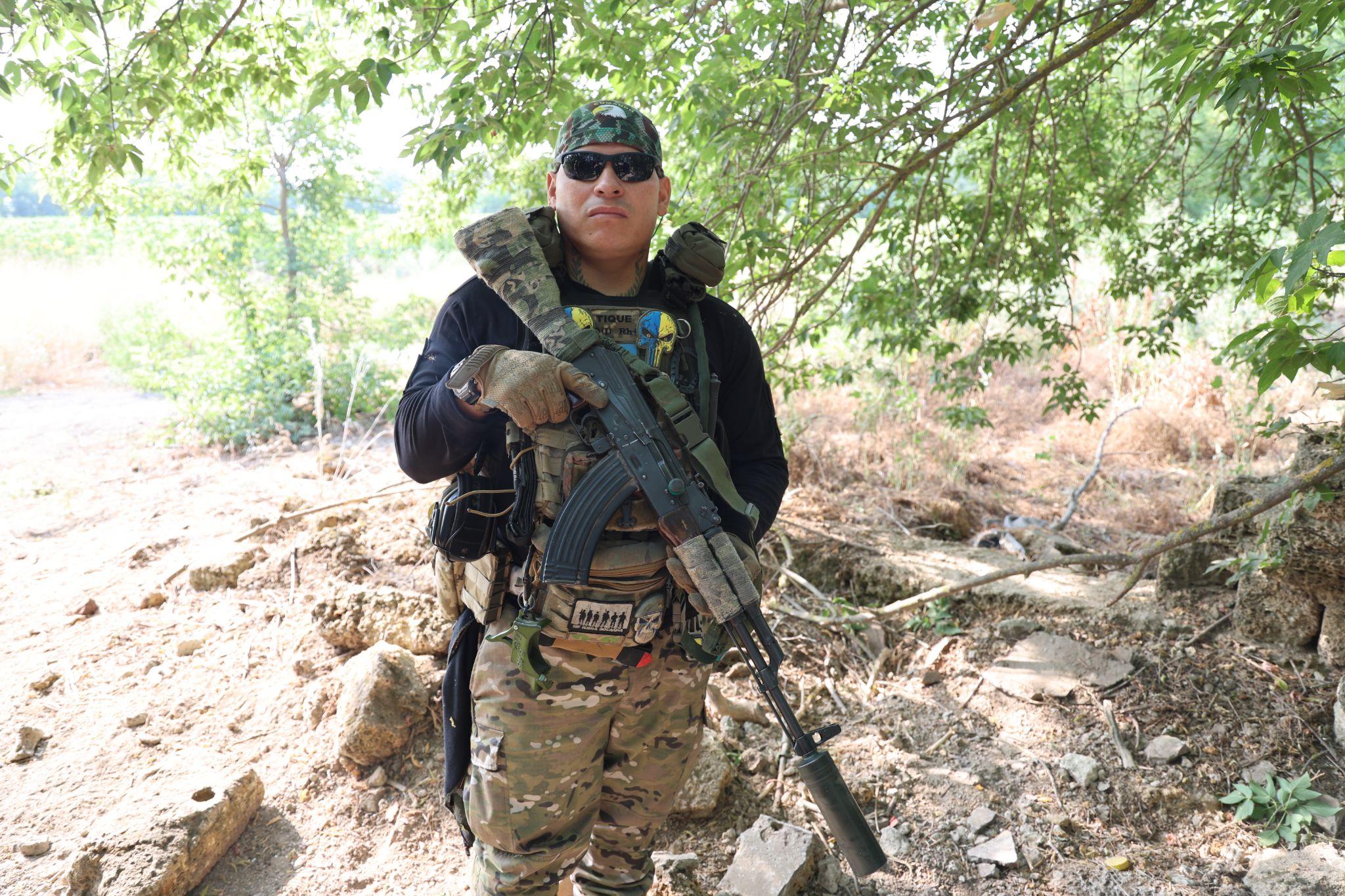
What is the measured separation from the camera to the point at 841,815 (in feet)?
5.03

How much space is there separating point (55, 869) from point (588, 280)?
217 centimetres

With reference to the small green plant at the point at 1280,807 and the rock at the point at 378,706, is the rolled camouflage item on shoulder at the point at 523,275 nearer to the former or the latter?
the rock at the point at 378,706

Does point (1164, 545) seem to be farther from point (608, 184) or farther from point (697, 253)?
point (608, 184)

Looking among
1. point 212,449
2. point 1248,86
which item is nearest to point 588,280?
point 1248,86

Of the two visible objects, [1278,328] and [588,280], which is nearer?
[588,280]

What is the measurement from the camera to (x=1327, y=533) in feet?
9.02

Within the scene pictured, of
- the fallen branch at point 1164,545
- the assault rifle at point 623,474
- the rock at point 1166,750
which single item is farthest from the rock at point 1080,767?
the assault rifle at point 623,474

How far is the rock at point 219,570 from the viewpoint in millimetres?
3787

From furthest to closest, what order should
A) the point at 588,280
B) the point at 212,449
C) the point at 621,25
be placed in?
the point at 212,449 → the point at 621,25 → the point at 588,280

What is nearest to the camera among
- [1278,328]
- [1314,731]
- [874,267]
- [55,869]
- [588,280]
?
[588,280]

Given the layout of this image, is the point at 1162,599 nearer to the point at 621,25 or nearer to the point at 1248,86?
the point at 1248,86

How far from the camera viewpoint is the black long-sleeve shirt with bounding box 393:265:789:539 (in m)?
1.58

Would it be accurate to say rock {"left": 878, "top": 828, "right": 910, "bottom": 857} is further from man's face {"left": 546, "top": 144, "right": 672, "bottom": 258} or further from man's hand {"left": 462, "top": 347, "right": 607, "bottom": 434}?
man's face {"left": 546, "top": 144, "right": 672, "bottom": 258}

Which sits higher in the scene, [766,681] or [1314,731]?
[766,681]
